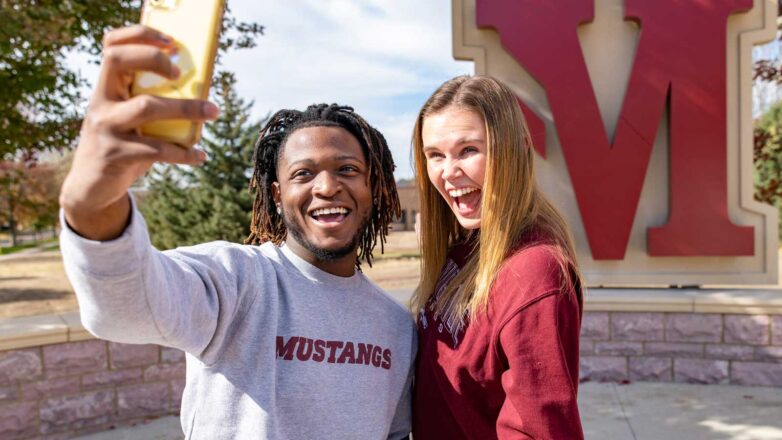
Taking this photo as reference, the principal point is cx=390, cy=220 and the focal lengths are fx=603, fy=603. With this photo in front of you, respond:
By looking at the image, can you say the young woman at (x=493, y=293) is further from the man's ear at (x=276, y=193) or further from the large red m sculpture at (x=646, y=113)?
the large red m sculpture at (x=646, y=113)

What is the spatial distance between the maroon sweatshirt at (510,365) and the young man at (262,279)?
4.4 inches

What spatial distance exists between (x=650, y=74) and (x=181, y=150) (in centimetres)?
513

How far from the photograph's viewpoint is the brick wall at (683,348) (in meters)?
4.73

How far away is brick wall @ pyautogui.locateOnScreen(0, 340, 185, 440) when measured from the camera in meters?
3.64

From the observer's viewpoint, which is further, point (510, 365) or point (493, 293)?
point (493, 293)

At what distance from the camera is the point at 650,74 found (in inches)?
203

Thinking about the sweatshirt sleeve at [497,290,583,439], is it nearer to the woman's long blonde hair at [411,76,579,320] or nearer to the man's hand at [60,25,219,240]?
the woman's long blonde hair at [411,76,579,320]

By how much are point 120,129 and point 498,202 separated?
3.40ft

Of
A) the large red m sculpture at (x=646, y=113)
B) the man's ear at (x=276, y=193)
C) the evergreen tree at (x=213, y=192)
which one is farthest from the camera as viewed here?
the evergreen tree at (x=213, y=192)

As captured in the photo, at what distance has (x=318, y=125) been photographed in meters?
1.70

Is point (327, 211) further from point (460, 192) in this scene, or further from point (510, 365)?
point (510, 365)

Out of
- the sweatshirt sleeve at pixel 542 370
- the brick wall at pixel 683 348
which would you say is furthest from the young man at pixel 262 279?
the brick wall at pixel 683 348

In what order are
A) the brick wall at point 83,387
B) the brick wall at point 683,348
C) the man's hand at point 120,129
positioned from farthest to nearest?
the brick wall at point 683,348, the brick wall at point 83,387, the man's hand at point 120,129

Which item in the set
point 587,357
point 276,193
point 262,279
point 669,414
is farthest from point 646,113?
point 262,279
